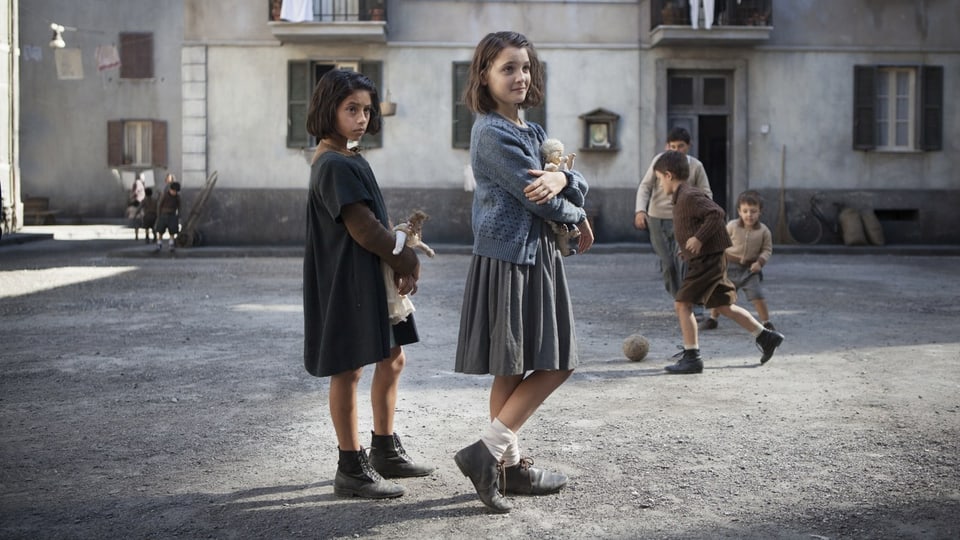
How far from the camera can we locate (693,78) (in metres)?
21.2

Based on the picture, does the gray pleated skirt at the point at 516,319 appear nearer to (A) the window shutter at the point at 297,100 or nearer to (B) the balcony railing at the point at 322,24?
(B) the balcony railing at the point at 322,24

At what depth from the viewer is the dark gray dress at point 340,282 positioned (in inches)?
152

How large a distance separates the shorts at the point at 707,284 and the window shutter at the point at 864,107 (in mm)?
15213

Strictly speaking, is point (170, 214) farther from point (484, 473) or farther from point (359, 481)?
point (484, 473)

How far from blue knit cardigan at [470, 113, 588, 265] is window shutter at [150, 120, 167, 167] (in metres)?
32.0

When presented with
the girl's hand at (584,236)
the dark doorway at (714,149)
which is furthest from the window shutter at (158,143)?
the girl's hand at (584,236)

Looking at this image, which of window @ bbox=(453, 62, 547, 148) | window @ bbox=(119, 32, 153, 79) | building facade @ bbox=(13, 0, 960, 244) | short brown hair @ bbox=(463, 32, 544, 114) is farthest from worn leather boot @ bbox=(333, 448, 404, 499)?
window @ bbox=(119, 32, 153, 79)

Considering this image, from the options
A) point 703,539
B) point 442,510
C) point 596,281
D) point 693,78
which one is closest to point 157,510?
point 442,510

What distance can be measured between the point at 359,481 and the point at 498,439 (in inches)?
20.7

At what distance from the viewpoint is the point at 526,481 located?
3.95 meters

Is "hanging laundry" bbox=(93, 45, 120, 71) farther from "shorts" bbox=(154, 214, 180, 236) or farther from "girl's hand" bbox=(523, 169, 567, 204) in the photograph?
"girl's hand" bbox=(523, 169, 567, 204)

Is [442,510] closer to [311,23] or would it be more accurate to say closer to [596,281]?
[596,281]

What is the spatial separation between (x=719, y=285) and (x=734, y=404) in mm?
1494

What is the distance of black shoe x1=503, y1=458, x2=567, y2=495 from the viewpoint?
12.9 feet
